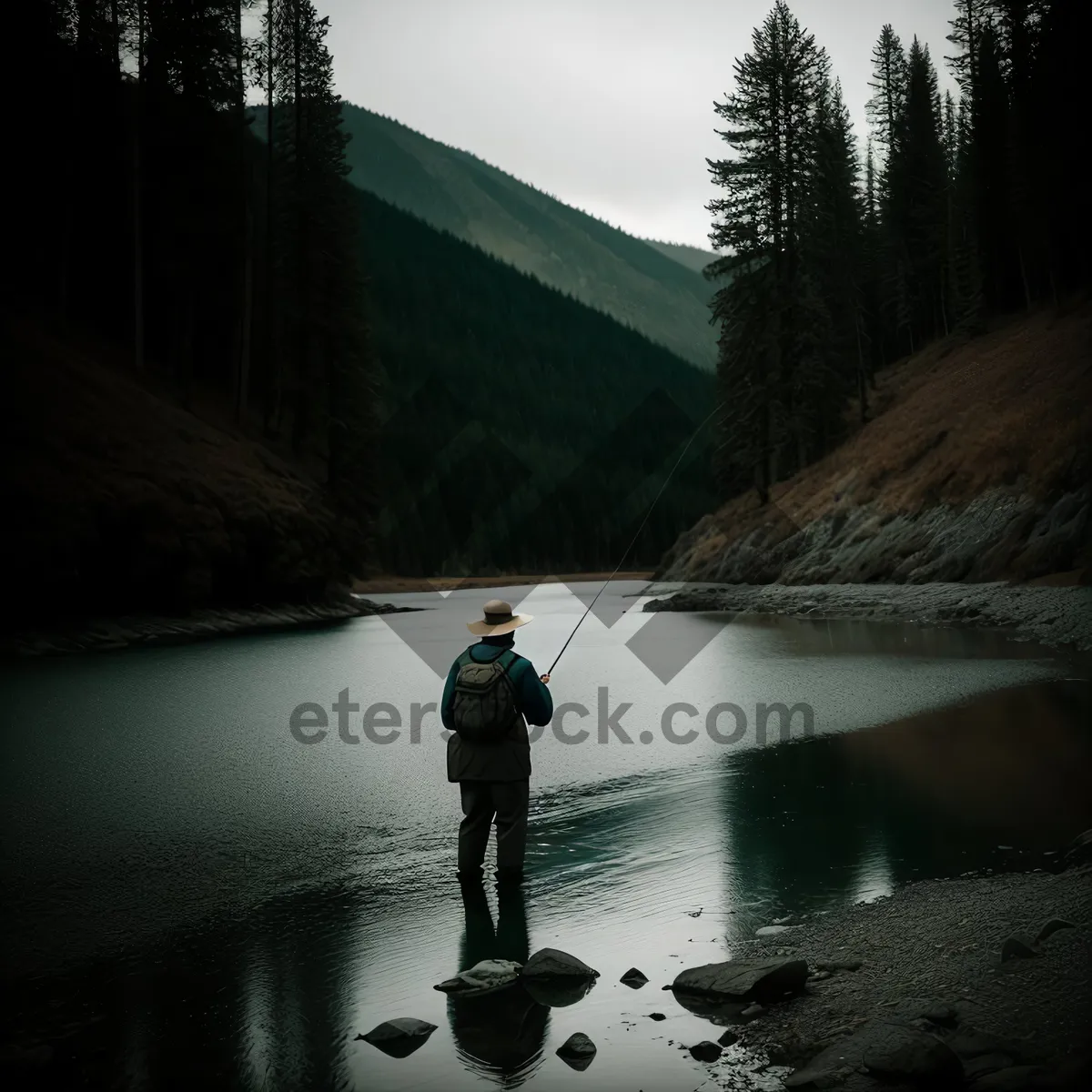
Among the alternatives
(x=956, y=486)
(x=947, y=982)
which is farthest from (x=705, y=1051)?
(x=956, y=486)

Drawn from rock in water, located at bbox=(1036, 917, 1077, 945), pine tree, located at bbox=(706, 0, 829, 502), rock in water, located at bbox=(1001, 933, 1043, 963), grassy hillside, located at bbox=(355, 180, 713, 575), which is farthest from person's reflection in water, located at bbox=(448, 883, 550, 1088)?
grassy hillside, located at bbox=(355, 180, 713, 575)

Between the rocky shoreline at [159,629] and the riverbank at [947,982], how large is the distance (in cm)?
2786

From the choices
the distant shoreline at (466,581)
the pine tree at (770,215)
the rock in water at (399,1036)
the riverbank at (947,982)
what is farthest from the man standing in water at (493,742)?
the distant shoreline at (466,581)

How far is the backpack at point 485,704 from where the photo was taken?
266 inches

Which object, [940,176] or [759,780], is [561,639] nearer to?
[759,780]

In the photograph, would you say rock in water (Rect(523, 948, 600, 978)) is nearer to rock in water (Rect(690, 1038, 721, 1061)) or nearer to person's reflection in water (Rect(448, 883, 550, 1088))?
person's reflection in water (Rect(448, 883, 550, 1088))

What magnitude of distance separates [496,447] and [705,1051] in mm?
160632

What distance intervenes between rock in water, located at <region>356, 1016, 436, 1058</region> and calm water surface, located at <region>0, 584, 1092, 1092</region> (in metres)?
0.07

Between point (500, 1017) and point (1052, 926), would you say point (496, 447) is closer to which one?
point (1052, 926)

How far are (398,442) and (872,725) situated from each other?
13023 cm

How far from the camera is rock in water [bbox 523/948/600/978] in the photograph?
199 inches

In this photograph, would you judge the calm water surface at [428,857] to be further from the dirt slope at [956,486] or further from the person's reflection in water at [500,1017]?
the dirt slope at [956,486]

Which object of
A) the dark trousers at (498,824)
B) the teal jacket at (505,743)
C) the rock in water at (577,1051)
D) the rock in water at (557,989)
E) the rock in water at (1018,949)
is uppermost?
the teal jacket at (505,743)

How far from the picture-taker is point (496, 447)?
163375 mm
